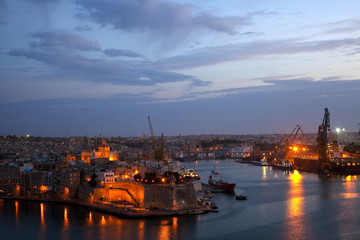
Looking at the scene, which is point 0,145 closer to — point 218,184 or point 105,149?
point 105,149

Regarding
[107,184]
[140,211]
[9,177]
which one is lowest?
[140,211]

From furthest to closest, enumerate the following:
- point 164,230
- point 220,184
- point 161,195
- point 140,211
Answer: point 220,184 → point 161,195 → point 140,211 → point 164,230

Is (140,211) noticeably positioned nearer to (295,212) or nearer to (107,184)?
(107,184)

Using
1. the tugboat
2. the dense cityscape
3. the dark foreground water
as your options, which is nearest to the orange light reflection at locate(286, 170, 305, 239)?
the dark foreground water

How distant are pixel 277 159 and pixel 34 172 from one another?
25406 millimetres

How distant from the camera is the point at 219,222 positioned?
38.7ft

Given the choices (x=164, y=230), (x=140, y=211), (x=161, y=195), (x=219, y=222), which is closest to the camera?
(x=164, y=230)

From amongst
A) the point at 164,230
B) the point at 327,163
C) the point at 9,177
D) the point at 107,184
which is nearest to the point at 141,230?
the point at 164,230

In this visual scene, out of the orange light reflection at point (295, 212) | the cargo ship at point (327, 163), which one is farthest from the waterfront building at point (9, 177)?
the cargo ship at point (327, 163)

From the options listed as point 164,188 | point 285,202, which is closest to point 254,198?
point 285,202

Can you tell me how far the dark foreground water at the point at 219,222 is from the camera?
10648 millimetres

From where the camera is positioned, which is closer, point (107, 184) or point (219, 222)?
point (219, 222)

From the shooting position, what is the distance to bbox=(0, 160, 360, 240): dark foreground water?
10.6 m

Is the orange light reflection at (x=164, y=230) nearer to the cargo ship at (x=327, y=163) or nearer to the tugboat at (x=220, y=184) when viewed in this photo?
the tugboat at (x=220, y=184)
